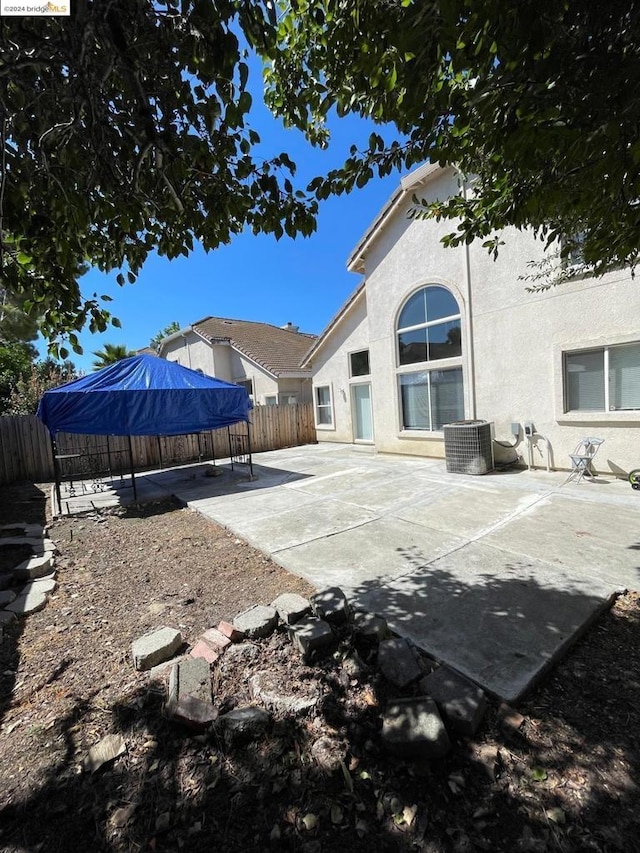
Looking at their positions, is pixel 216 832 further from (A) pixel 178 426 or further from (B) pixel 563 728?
(A) pixel 178 426

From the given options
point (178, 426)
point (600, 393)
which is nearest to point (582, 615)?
point (600, 393)

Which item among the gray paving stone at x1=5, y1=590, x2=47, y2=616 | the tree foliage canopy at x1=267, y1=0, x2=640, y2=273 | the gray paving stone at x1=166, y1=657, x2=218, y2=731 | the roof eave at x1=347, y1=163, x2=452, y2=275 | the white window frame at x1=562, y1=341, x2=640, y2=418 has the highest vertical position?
the roof eave at x1=347, y1=163, x2=452, y2=275

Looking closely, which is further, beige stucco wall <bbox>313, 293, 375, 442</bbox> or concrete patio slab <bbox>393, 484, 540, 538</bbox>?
beige stucco wall <bbox>313, 293, 375, 442</bbox>

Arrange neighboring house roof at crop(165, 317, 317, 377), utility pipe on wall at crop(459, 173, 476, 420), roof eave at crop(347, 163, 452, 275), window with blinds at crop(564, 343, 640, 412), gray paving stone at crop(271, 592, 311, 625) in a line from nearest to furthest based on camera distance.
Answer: gray paving stone at crop(271, 592, 311, 625) < window with blinds at crop(564, 343, 640, 412) < utility pipe on wall at crop(459, 173, 476, 420) < roof eave at crop(347, 163, 452, 275) < neighboring house roof at crop(165, 317, 317, 377)

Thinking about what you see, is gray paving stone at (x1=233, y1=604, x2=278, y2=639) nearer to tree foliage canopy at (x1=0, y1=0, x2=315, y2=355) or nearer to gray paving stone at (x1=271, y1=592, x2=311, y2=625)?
gray paving stone at (x1=271, y1=592, x2=311, y2=625)

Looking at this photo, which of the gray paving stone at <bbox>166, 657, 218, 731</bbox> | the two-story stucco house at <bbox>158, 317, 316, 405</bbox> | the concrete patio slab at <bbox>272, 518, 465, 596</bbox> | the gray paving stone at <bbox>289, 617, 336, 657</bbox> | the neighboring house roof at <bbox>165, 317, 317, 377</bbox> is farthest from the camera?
the neighboring house roof at <bbox>165, 317, 317, 377</bbox>

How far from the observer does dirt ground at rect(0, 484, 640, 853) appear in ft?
5.24

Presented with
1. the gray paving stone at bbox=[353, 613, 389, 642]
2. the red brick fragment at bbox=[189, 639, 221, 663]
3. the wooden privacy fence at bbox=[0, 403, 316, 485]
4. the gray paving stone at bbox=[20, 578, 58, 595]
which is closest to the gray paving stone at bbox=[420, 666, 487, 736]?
the gray paving stone at bbox=[353, 613, 389, 642]

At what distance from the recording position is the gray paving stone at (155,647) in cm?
268

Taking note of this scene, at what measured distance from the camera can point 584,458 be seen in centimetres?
729

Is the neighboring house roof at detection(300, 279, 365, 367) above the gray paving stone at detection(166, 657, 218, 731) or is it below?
above

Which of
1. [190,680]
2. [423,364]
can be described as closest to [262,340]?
[423,364]

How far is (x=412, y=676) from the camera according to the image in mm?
2363

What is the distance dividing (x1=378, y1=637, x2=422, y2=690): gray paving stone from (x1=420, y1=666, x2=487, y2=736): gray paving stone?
0.09 meters
